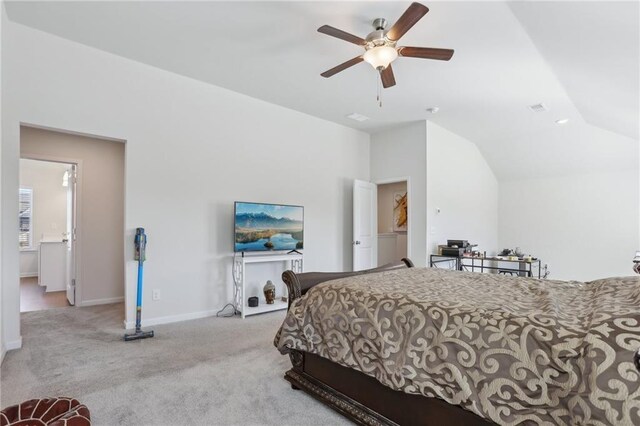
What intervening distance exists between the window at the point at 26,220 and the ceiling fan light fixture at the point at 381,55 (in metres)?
8.01

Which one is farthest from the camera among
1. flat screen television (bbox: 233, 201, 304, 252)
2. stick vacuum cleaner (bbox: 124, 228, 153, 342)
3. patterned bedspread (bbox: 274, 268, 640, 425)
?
flat screen television (bbox: 233, 201, 304, 252)

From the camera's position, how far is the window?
708cm

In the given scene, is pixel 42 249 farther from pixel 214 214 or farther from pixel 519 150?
pixel 519 150

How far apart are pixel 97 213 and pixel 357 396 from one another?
4779mm

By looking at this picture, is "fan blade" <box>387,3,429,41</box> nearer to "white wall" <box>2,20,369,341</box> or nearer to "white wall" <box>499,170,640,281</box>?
"white wall" <box>2,20,369,341</box>

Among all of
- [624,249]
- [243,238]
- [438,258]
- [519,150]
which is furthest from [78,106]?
[624,249]

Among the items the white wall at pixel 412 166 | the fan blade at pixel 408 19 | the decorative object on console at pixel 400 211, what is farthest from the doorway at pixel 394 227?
the fan blade at pixel 408 19

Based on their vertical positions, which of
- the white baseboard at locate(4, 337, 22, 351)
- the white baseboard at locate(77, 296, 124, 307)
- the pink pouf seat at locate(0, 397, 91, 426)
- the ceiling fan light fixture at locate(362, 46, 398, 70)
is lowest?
the white baseboard at locate(77, 296, 124, 307)

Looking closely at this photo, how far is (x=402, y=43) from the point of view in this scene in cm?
316

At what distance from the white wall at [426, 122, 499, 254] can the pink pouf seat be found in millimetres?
4781

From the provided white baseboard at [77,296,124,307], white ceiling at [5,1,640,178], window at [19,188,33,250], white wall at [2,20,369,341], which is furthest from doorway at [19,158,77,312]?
white ceiling at [5,1,640,178]

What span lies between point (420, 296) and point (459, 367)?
43cm

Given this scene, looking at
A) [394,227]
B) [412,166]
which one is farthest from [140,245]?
[394,227]

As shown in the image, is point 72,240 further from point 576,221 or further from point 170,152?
point 576,221
